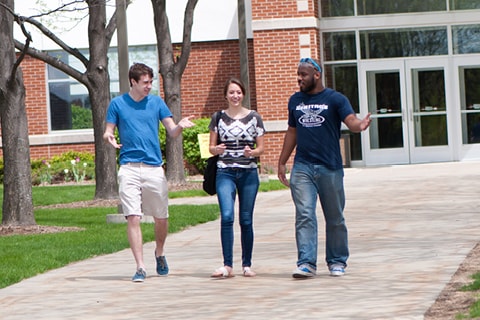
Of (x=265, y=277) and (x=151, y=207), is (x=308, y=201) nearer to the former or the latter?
(x=265, y=277)

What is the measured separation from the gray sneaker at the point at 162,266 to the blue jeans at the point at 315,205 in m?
1.24

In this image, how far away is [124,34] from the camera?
54.7ft

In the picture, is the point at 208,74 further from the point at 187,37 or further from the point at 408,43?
the point at 187,37

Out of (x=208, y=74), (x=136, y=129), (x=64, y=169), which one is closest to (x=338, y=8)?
(x=208, y=74)

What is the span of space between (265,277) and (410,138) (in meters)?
18.6

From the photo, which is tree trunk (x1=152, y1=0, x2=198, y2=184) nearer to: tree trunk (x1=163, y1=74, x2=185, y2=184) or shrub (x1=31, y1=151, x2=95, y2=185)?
tree trunk (x1=163, y1=74, x2=185, y2=184)

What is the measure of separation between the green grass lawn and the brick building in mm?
7453

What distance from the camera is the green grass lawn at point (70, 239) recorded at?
38.1 feet

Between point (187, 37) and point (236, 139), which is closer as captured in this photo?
point (236, 139)

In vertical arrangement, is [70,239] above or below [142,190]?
below

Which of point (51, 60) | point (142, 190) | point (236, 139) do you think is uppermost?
point (51, 60)

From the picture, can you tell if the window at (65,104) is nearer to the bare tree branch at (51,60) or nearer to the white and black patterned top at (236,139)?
the bare tree branch at (51,60)

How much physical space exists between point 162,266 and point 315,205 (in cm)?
147

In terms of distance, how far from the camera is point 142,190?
10266mm
